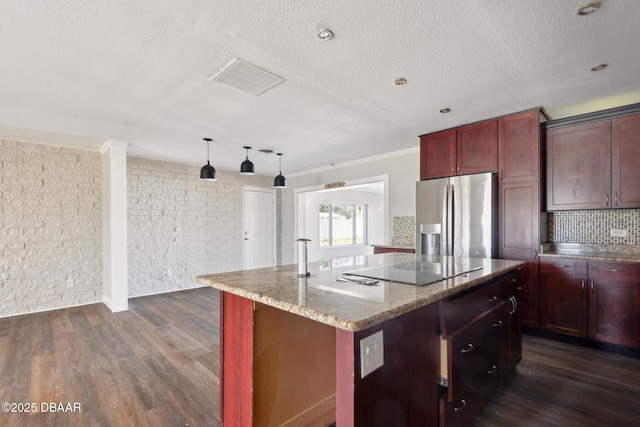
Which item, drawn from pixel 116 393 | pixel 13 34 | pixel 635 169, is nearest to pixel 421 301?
pixel 116 393

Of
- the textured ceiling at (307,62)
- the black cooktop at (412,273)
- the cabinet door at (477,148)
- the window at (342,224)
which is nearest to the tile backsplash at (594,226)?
the cabinet door at (477,148)

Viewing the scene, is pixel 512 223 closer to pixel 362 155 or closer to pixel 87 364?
pixel 362 155

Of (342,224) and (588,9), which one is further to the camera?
(342,224)

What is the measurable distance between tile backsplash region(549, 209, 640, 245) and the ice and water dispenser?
1.26 meters

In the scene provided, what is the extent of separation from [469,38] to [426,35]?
278 mm

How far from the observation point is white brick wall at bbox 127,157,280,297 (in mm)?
5012

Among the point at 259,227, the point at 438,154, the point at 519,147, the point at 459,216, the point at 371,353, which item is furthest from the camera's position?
the point at 259,227

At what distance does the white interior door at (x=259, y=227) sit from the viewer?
6.48 m

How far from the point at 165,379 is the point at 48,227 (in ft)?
10.8

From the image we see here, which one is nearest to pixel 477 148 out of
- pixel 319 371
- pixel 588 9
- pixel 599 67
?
pixel 599 67

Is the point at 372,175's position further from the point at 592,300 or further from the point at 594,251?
the point at 592,300

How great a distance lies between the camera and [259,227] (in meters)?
6.69

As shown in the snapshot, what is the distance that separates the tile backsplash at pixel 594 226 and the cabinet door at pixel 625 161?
1.09 feet

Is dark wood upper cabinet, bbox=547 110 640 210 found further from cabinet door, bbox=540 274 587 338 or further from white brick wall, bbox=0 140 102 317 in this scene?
white brick wall, bbox=0 140 102 317
